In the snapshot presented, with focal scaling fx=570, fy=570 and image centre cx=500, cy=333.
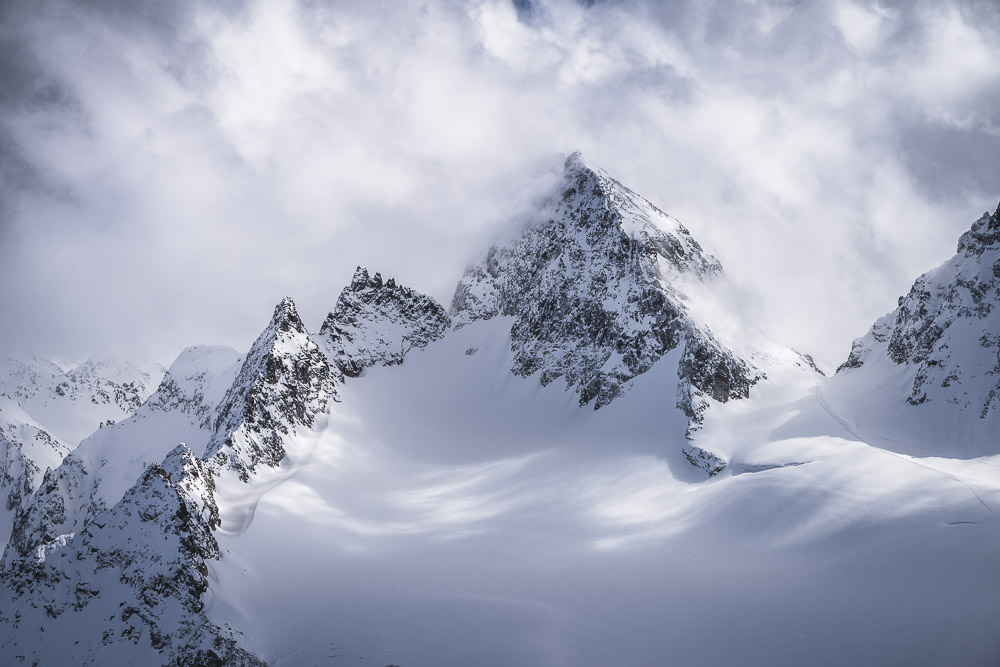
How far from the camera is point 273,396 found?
59812mm

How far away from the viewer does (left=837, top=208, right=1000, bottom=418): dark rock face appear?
45000mm

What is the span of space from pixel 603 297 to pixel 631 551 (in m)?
42.9

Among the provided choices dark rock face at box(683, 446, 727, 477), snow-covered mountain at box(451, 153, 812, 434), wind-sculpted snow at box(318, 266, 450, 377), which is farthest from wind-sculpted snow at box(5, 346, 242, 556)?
dark rock face at box(683, 446, 727, 477)

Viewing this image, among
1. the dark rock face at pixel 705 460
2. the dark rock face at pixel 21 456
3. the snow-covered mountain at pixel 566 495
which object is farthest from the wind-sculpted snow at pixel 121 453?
the dark rock face at pixel 705 460

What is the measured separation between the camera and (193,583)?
29.7m

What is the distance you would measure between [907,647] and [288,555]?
33.3 metres

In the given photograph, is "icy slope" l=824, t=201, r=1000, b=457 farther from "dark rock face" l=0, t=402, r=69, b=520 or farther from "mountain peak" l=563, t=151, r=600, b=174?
"dark rock face" l=0, t=402, r=69, b=520

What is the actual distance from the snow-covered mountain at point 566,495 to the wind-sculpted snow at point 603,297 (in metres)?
0.40

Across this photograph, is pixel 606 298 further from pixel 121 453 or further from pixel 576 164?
pixel 121 453

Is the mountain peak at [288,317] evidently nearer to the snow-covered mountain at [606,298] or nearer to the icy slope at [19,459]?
the snow-covered mountain at [606,298]

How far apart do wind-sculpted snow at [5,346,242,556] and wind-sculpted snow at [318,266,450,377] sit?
19780mm

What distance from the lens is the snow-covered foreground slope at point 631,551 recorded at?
22953 millimetres

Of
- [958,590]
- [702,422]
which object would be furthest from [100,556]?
[702,422]

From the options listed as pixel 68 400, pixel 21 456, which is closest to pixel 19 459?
pixel 21 456
